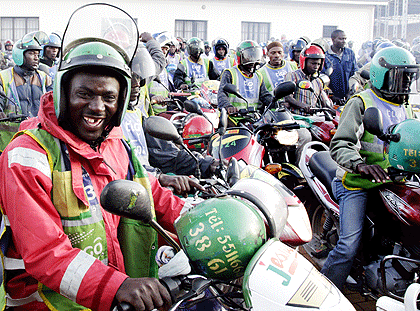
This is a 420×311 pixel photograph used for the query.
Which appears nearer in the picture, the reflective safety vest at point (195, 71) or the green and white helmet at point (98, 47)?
the green and white helmet at point (98, 47)

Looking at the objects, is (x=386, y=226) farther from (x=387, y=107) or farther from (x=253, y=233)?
(x=253, y=233)

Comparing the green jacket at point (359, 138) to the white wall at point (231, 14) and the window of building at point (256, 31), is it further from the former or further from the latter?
the window of building at point (256, 31)

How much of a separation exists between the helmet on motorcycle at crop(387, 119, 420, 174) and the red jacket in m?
1.90

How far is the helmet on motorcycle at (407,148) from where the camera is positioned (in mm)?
2834

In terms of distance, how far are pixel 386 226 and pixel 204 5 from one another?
3009cm

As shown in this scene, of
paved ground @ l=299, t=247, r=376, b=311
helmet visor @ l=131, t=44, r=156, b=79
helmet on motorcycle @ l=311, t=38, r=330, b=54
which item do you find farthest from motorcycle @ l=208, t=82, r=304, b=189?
helmet on motorcycle @ l=311, t=38, r=330, b=54

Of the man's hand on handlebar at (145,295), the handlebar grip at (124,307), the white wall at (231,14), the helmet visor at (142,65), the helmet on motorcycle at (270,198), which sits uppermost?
the white wall at (231,14)

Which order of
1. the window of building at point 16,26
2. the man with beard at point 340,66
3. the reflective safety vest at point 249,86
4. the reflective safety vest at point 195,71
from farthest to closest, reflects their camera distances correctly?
the window of building at point 16,26
the reflective safety vest at point 195,71
the man with beard at point 340,66
the reflective safety vest at point 249,86

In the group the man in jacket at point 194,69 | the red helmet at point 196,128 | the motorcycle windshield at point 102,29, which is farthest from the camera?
the man in jacket at point 194,69

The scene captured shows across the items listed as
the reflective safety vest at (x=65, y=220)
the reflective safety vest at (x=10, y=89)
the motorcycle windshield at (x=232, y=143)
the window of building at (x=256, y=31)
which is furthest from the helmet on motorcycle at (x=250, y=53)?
the window of building at (x=256, y=31)

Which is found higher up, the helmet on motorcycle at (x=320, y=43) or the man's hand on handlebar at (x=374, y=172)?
the helmet on motorcycle at (x=320, y=43)

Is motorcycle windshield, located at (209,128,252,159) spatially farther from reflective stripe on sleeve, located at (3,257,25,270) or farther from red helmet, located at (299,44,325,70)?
red helmet, located at (299,44,325,70)

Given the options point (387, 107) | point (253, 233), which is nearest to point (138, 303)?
point (253, 233)

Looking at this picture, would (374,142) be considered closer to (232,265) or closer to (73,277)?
(232,265)
